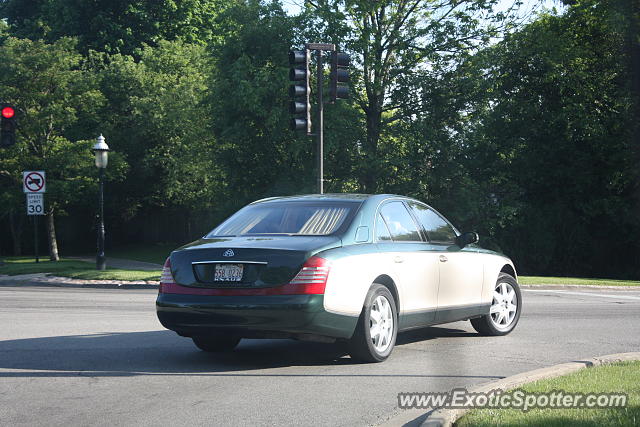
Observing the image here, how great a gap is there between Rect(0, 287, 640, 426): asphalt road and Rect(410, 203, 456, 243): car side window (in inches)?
47.1

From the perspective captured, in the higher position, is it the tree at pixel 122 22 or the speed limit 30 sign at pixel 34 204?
the tree at pixel 122 22

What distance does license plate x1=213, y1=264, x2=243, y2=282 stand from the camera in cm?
798

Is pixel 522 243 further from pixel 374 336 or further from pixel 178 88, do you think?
pixel 374 336

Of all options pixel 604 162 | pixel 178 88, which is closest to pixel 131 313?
pixel 604 162

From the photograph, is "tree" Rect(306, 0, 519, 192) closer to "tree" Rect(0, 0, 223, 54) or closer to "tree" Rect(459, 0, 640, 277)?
"tree" Rect(459, 0, 640, 277)

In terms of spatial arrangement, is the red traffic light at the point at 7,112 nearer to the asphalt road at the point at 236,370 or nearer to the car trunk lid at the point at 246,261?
the asphalt road at the point at 236,370

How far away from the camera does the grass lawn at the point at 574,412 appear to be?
17.1ft

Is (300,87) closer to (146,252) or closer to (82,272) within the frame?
(82,272)

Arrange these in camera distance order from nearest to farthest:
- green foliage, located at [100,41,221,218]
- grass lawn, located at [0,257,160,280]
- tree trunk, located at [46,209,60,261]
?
1. grass lawn, located at [0,257,160,280]
2. tree trunk, located at [46,209,60,261]
3. green foliage, located at [100,41,221,218]

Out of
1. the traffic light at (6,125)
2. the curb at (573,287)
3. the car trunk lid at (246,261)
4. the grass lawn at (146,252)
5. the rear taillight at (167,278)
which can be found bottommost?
the grass lawn at (146,252)

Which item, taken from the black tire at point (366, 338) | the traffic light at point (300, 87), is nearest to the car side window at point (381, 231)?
the black tire at point (366, 338)

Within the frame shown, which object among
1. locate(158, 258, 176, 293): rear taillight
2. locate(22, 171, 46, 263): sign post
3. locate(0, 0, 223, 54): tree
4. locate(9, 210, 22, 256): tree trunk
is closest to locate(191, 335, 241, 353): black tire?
locate(158, 258, 176, 293): rear taillight

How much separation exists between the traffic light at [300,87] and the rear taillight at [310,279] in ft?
33.6

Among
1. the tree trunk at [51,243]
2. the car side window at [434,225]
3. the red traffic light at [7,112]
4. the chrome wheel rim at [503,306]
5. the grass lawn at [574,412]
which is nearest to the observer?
the grass lawn at [574,412]
